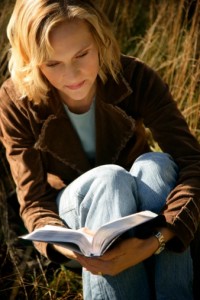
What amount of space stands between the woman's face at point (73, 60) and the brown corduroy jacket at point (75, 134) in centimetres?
16

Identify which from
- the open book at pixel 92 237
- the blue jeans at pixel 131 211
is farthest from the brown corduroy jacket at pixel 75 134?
the open book at pixel 92 237

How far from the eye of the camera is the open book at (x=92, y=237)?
1.86 m

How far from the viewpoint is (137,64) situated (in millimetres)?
2432

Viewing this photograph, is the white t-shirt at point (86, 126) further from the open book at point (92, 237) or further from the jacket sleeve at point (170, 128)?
the open book at point (92, 237)

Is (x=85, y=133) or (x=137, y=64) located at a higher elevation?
(x=137, y=64)

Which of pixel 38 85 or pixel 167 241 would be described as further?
pixel 38 85

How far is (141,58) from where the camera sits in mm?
3539

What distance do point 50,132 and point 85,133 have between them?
0.15m

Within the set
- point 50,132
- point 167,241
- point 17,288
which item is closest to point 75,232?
point 167,241

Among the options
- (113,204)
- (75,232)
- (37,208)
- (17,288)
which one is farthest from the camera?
(17,288)

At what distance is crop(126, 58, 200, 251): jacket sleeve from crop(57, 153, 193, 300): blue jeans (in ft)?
0.26

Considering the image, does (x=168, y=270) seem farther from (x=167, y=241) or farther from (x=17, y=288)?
(x=17, y=288)

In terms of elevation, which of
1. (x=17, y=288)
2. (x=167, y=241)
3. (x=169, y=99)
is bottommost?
(x=17, y=288)

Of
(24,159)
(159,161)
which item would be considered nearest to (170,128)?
(159,161)
